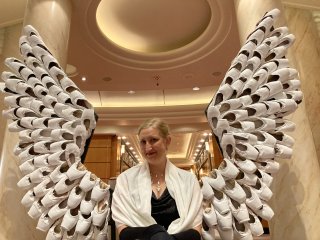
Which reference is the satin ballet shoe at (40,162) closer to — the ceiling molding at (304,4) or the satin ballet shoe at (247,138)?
the satin ballet shoe at (247,138)

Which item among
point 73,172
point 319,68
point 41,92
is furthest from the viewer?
point 319,68

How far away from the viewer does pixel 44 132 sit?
185 centimetres

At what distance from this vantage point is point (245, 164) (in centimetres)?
165

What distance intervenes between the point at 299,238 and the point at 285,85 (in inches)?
39.7

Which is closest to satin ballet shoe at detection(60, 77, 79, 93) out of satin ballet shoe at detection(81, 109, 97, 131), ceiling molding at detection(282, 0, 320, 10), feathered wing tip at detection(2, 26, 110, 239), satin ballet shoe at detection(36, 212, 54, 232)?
feathered wing tip at detection(2, 26, 110, 239)

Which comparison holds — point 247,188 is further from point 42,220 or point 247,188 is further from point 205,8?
point 205,8

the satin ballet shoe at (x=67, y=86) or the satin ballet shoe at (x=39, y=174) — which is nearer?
the satin ballet shoe at (x=39, y=174)

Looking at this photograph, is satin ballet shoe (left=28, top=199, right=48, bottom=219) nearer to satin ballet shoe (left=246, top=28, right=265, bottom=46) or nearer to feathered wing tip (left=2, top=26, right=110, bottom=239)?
feathered wing tip (left=2, top=26, right=110, bottom=239)

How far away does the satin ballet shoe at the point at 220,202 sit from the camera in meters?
1.58

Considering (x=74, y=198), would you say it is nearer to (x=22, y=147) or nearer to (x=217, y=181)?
(x=22, y=147)

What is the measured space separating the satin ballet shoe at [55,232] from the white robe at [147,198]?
36 centimetres

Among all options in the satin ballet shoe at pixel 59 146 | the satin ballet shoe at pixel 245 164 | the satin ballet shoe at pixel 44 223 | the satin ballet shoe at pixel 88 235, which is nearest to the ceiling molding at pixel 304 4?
the satin ballet shoe at pixel 245 164

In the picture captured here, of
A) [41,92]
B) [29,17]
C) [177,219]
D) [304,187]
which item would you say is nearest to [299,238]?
[304,187]

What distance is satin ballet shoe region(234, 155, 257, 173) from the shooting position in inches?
63.7
